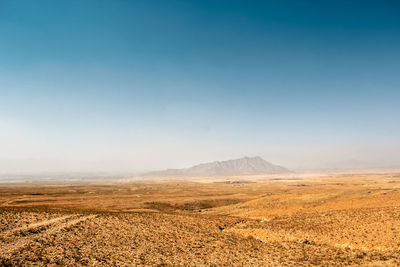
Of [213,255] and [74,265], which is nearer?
[74,265]

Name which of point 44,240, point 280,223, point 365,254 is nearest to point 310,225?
point 280,223

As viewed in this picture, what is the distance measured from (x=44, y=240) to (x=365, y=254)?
2676cm

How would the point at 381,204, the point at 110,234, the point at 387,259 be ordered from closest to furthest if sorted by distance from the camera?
the point at 387,259 → the point at 110,234 → the point at 381,204

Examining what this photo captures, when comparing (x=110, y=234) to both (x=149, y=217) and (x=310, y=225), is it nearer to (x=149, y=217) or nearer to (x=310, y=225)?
(x=149, y=217)

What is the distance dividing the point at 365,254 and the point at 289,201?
29.9m

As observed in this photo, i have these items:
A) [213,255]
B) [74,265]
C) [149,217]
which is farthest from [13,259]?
[149,217]

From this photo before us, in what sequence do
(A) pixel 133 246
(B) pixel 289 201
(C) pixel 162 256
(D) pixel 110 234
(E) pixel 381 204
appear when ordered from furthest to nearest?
1. (B) pixel 289 201
2. (E) pixel 381 204
3. (D) pixel 110 234
4. (A) pixel 133 246
5. (C) pixel 162 256

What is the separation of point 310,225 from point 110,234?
2151 cm

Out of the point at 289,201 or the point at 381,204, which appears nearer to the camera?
the point at 381,204

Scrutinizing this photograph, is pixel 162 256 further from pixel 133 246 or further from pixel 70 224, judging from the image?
pixel 70 224

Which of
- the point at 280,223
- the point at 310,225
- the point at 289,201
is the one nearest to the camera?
the point at 310,225

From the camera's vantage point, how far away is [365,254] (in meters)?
17.0

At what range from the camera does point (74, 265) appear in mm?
16500

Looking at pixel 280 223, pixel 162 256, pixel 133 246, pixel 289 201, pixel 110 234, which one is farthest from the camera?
pixel 289 201
